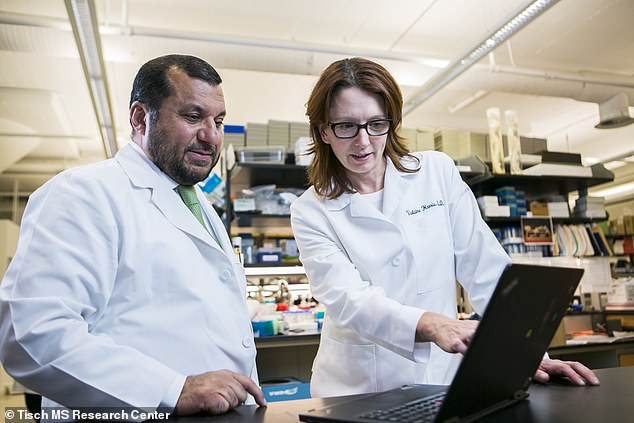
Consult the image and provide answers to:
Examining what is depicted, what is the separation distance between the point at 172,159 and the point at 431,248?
0.73m

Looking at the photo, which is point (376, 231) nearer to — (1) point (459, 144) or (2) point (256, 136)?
(2) point (256, 136)

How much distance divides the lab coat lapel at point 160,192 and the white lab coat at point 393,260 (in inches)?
12.5

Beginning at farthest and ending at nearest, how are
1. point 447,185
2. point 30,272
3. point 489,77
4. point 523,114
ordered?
point 523,114 → point 489,77 → point 447,185 → point 30,272

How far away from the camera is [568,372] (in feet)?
3.53

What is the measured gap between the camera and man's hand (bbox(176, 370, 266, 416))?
0.91 meters

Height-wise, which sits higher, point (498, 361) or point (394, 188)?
point (394, 188)

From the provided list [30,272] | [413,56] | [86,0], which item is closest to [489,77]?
[413,56]

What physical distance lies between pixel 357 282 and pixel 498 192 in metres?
3.82

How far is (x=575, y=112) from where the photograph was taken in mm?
7969

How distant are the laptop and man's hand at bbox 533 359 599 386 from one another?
157 mm

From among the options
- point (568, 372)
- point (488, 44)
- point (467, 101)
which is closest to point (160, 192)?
point (568, 372)

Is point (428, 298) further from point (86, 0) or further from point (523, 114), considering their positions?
point (523, 114)

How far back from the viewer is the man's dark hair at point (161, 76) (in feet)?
4.45

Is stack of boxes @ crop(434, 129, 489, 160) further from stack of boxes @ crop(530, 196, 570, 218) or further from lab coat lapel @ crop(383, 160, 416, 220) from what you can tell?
lab coat lapel @ crop(383, 160, 416, 220)
